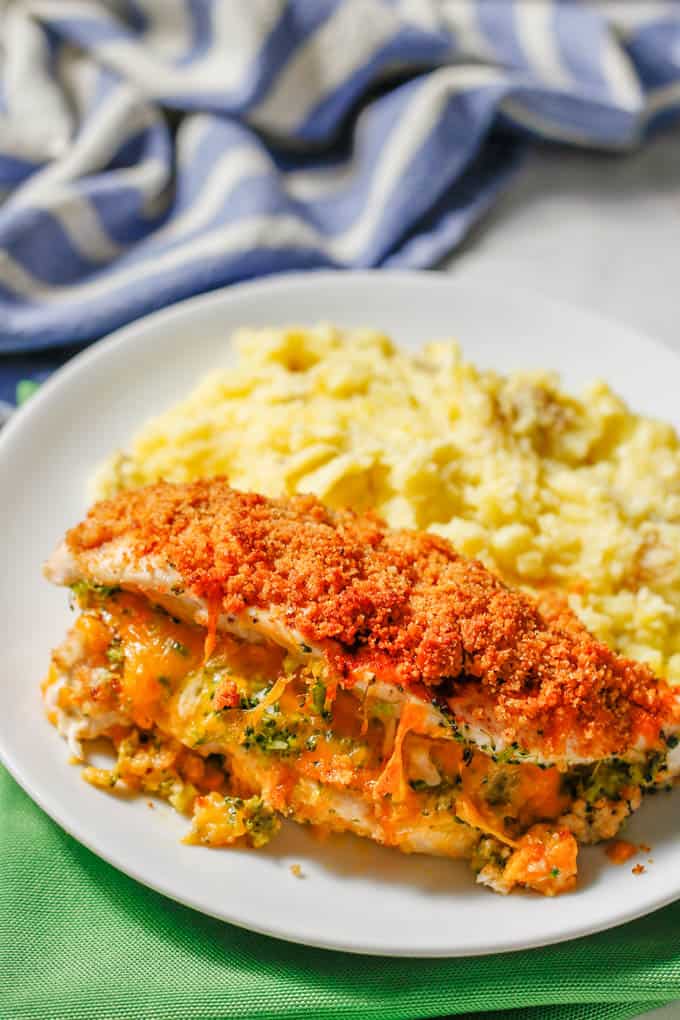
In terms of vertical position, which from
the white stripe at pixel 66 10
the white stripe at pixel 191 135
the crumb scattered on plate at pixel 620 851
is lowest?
the crumb scattered on plate at pixel 620 851

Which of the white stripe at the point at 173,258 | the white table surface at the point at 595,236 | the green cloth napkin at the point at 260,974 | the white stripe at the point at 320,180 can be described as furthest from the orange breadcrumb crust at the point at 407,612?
the white stripe at the point at 320,180

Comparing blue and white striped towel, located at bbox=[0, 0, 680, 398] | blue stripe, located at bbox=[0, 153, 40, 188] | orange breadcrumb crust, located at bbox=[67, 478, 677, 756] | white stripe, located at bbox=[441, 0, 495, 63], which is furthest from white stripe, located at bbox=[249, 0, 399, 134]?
orange breadcrumb crust, located at bbox=[67, 478, 677, 756]

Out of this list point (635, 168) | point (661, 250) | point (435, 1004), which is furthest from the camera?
point (635, 168)

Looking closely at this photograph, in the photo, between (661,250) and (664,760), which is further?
(661,250)

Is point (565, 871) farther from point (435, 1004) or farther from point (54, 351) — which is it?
point (54, 351)

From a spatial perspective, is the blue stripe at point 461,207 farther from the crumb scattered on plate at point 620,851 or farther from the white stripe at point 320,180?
the crumb scattered on plate at point 620,851

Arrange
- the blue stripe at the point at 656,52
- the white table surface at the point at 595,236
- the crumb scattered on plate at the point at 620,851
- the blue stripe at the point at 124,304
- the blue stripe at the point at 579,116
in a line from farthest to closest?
the blue stripe at the point at 656,52 → the blue stripe at the point at 579,116 → the white table surface at the point at 595,236 → the blue stripe at the point at 124,304 → the crumb scattered on plate at the point at 620,851

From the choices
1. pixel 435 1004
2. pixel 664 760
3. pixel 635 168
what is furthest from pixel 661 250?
pixel 435 1004
